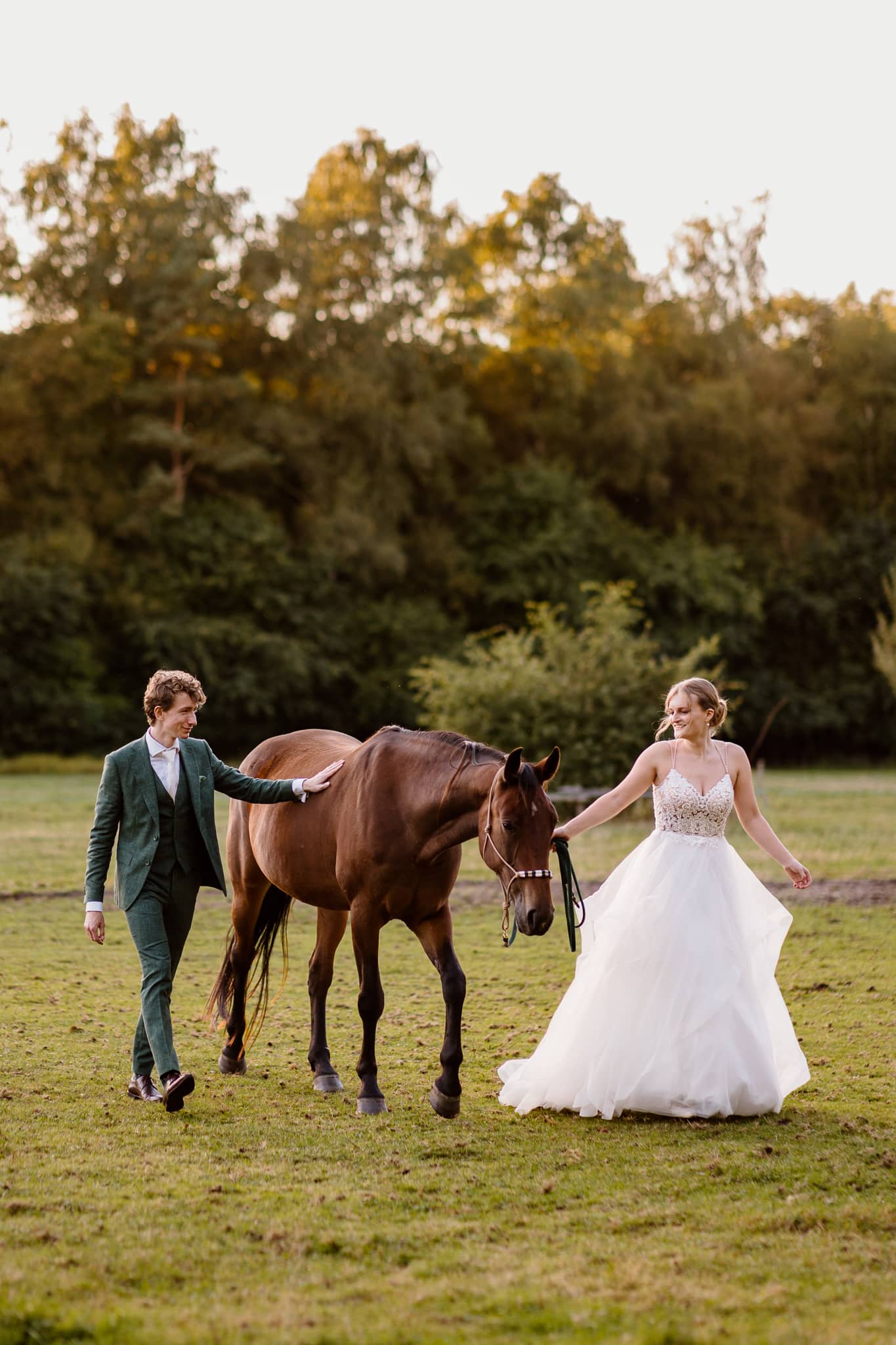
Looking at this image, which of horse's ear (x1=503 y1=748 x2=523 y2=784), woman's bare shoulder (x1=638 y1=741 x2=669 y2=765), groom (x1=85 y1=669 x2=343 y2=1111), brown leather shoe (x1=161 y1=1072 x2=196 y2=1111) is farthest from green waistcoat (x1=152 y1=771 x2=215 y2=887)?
woman's bare shoulder (x1=638 y1=741 x2=669 y2=765)

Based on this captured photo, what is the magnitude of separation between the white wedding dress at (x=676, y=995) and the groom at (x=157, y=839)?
1723mm

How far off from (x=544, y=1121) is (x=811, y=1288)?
223 centimetres

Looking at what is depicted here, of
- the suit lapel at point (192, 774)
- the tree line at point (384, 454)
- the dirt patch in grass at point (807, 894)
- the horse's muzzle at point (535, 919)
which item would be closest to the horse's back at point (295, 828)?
the suit lapel at point (192, 774)

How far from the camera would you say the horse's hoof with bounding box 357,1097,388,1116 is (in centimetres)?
630

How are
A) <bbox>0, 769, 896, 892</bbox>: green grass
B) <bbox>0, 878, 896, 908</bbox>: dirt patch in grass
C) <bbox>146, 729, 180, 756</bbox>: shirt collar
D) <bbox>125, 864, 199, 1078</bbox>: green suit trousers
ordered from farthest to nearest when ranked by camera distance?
<bbox>0, 769, 896, 892</bbox>: green grass, <bbox>0, 878, 896, 908</bbox>: dirt patch in grass, <bbox>146, 729, 180, 756</bbox>: shirt collar, <bbox>125, 864, 199, 1078</bbox>: green suit trousers

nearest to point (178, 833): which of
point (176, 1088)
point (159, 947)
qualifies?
point (159, 947)

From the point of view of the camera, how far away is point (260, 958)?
7672 millimetres

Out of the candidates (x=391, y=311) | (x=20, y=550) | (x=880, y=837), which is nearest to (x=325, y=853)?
(x=880, y=837)

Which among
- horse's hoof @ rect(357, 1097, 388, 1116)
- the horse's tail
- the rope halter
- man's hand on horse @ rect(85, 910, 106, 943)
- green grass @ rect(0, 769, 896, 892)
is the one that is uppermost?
the rope halter

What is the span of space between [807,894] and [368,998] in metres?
9.40

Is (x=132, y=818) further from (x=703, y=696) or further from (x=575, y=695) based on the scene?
(x=575, y=695)

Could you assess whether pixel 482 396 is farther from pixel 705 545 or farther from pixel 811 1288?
pixel 811 1288

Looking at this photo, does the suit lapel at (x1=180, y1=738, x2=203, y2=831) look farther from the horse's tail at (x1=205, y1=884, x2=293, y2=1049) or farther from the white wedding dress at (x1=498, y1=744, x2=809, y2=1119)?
the white wedding dress at (x1=498, y1=744, x2=809, y2=1119)

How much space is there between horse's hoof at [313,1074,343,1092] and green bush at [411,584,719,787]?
52.1 ft
